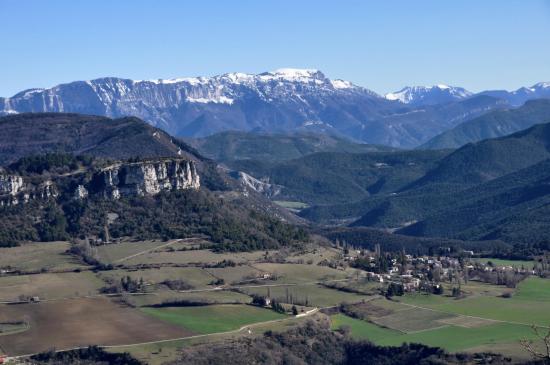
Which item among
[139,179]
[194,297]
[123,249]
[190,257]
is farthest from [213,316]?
[139,179]

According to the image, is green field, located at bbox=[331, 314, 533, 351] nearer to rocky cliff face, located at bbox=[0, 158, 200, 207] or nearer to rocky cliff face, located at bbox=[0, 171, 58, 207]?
rocky cliff face, located at bbox=[0, 158, 200, 207]

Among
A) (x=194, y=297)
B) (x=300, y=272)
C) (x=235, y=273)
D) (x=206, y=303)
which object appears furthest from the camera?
(x=300, y=272)

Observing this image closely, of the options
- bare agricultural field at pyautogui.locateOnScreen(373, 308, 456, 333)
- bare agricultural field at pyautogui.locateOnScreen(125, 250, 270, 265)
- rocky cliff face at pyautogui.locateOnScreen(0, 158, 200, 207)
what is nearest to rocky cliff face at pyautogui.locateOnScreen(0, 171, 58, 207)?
rocky cliff face at pyautogui.locateOnScreen(0, 158, 200, 207)

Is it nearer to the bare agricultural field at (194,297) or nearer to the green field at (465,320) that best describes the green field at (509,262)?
the green field at (465,320)

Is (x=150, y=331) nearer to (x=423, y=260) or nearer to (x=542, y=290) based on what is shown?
(x=542, y=290)

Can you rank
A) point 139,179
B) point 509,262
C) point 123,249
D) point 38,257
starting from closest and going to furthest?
1. point 38,257
2. point 123,249
3. point 509,262
4. point 139,179

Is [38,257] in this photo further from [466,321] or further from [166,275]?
[466,321]

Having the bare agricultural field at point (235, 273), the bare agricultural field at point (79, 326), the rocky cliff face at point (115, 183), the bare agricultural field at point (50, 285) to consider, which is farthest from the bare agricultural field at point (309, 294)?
the rocky cliff face at point (115, 183)
